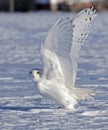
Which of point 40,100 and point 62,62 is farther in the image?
point 40,100

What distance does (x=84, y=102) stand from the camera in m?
Result: 7.47

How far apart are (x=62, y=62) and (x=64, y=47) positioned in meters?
0.17

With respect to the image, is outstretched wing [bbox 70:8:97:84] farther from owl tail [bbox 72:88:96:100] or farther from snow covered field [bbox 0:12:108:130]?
snow covered field [bbox 0:12:108:130]

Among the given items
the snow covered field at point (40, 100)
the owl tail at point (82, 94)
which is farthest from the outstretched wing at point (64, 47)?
the snow covered field at point (40, 100)

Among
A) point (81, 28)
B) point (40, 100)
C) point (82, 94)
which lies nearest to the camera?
point (82, 94)

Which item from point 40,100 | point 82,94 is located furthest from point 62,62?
point 40,100

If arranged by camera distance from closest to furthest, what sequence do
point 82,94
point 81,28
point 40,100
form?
point 82,94, point 81,28, point 40,100

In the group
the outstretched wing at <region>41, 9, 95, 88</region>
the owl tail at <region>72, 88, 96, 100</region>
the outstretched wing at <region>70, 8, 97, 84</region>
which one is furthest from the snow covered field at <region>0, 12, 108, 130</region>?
the outstretched wing at <region>70, 8, 97, 84</region>

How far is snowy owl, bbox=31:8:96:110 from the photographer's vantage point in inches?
259

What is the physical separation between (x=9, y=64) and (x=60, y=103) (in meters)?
6.03

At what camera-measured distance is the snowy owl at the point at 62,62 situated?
6.57 meters

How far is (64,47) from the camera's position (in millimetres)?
6758

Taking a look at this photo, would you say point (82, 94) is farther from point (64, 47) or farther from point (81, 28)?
point (81, 28)

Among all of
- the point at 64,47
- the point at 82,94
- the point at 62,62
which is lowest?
the point at 82,94
